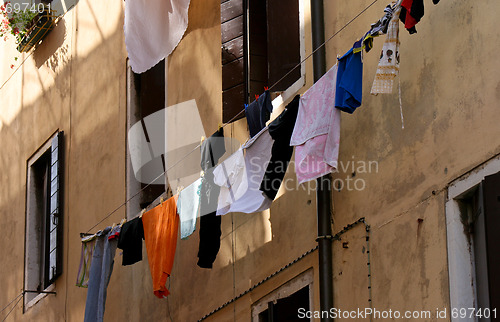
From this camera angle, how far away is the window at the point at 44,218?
515 inches

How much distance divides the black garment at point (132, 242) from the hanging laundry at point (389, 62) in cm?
341

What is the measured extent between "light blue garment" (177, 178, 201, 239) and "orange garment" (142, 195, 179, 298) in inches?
4.1

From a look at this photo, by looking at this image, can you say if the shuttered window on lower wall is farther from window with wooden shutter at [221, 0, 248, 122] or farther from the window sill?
the window sill

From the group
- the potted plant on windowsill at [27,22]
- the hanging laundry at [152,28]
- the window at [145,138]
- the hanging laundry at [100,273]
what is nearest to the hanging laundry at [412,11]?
the hanging laundry at [152,28]

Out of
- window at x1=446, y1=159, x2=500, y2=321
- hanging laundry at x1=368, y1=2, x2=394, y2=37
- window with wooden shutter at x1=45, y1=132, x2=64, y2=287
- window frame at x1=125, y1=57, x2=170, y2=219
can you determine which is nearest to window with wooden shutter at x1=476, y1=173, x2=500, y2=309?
window at x1=446, y1=159, x2=500, y2=321

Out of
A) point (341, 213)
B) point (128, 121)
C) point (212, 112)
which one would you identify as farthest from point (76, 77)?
point (341, 213)

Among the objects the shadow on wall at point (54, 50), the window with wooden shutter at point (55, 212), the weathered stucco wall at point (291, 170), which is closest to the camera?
the weathered stucco wall at point (291, 170)

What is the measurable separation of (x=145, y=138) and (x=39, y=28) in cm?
338

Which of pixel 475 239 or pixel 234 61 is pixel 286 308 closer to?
pixel 234 61

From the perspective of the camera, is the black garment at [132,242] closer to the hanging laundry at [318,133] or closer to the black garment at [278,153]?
the black garment at [278,153]

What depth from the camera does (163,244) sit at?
912cm

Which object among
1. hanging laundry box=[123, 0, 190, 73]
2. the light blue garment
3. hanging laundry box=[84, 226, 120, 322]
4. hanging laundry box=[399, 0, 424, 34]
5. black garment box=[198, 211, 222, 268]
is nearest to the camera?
hanging laundry box=[399, 0, 424, 34]

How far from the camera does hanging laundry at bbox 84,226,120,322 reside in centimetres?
989

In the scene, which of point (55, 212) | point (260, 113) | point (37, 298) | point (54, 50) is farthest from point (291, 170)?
point (54, 50)
